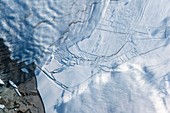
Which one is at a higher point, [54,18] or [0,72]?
[54,18]

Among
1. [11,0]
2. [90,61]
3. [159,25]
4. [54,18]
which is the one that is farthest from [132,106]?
[11,0]

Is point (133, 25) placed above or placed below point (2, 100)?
above

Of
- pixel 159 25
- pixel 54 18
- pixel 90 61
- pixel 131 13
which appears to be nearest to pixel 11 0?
pixel 54 18

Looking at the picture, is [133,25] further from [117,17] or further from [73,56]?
[73,56]

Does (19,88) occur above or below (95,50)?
below

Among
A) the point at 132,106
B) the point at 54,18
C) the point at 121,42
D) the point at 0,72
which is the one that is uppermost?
the point at 54,18

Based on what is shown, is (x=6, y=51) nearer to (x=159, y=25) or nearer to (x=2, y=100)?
(x=2, y=100)
